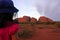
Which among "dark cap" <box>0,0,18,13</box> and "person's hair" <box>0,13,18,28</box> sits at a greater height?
"dark cap" <box>0,0,18,13</box>

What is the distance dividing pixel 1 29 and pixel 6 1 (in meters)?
0.47

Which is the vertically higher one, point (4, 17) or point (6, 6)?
point (6, 6)

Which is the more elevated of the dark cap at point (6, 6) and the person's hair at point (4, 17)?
the dark cap at point (6, 6)

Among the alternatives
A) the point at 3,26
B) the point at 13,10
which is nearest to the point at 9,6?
the point at 13,10

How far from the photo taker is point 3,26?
3.86 metres

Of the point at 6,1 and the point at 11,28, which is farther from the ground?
the point at 6,1

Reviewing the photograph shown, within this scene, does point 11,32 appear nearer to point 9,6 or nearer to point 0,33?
point 0,33

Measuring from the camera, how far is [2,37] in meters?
3.83

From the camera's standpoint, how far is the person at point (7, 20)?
378 cm

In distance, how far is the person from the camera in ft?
12.4

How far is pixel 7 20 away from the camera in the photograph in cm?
392

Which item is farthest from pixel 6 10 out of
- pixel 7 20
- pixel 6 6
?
pixel 7 20

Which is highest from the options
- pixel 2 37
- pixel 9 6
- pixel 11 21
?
pixel 9 6

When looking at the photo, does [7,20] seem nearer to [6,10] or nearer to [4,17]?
[4,17]
